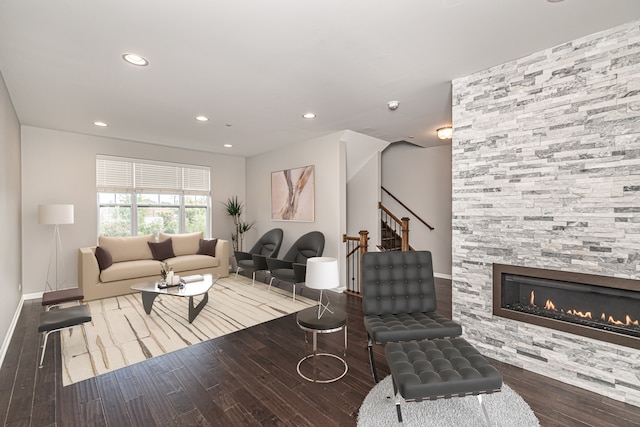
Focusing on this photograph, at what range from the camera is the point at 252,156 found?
7.30m

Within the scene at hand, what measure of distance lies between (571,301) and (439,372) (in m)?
1.51

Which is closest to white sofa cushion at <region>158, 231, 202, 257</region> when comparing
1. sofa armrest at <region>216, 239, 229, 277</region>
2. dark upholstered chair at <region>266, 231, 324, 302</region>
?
sofa armrest at <region>216, 239, 229, 277</region>

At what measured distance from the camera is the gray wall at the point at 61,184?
15.7 ft

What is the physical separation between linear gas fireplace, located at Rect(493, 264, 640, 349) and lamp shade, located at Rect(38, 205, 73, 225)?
232 inches

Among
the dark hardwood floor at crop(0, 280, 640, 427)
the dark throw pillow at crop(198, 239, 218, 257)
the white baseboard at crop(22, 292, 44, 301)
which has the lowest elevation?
the dark hardwood floor at crop(0, 280, 640, 427)

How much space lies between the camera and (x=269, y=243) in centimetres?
616

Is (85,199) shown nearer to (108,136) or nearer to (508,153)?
(108,136)

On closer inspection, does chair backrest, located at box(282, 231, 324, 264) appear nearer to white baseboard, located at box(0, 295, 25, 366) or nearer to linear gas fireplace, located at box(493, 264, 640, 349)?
linear gas fireplace, located at box(493, 264, 640, 349)

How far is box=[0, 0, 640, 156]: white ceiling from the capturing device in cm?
200

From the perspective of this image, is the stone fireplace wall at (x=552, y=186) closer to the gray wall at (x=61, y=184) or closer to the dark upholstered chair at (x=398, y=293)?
the dark upholstered chair at (x=398, y=293)

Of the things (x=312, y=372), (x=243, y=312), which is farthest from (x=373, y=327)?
(x=243, y=312)

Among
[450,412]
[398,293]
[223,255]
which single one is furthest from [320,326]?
[223,255]

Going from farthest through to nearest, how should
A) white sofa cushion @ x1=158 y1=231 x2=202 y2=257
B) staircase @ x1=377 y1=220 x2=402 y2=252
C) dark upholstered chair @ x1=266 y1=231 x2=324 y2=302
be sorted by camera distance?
staircase @ x1=377 y1=220 x2=402 y2=252 → white sofa cushion @ x1=158 y1=231 x2=202 y2=257 → dark upholstered chair @ x1=266 y1=231 x2=324 y2=302

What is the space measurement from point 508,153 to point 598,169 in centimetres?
64
